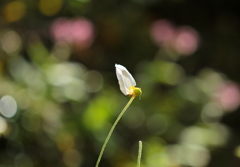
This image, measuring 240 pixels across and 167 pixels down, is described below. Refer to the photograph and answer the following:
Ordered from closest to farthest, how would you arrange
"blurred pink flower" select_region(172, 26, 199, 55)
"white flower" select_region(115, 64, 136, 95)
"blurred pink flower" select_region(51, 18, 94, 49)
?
"white flower" select_region(115, 64, 136, 95), "blurred pink flower" select_region(51, 18, 94, 49), "blurred pink flower" select_region(172, 26, 199, 55)

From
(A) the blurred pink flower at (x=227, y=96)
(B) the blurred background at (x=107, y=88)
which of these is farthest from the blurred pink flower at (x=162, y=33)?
(A) the blurred pink flower at (x=227, y=96)

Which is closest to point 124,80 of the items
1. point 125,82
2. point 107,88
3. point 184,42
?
point 125,82

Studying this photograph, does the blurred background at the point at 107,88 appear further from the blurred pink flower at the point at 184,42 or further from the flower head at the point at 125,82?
the flower head at the point at 125,82

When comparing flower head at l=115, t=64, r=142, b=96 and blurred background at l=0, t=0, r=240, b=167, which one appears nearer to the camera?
flower head at l=115, t=64, r=142, b=96

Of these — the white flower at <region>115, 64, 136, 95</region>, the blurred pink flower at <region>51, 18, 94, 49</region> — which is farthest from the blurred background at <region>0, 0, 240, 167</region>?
the white flower at <region>115, 64, 136, 95</region>

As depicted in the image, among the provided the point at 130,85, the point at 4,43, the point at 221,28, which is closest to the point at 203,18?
the point at 221,28

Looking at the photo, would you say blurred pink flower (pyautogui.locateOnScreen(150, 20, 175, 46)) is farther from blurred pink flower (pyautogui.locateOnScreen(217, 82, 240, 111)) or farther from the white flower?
the white flower
